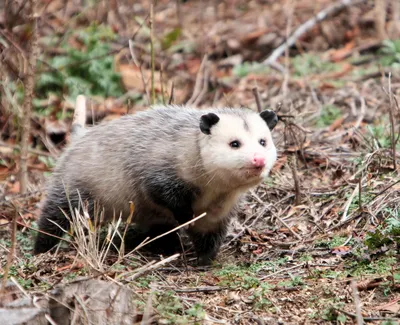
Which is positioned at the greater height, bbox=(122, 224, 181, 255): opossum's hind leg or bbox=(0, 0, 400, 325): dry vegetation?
bbox=(0, 0, 400, 325): dry vegetation

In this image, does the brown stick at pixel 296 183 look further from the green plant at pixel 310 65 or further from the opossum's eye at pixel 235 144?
the green plant at pixel 310 65

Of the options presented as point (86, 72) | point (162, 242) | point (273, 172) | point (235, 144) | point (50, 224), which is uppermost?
point (235, 144)

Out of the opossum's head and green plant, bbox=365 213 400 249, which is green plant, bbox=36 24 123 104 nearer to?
the opossum's head

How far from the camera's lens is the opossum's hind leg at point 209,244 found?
4.92 m

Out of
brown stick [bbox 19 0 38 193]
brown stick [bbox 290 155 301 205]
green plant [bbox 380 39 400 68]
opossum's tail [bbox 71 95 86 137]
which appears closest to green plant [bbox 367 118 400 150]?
brown stick [bbox 290 155 301 205]

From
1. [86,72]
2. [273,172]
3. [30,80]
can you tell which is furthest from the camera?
[86,72]

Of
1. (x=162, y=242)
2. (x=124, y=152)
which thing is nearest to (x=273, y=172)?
(x=162, y=242)

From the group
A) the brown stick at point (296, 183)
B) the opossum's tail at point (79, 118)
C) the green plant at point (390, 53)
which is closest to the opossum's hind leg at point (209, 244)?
the brown stick at point (296, 183)

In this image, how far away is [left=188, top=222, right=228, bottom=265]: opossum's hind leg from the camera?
4.92 meters

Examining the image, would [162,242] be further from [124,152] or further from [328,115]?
[328,115]

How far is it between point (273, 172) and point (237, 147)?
1672 millimetres

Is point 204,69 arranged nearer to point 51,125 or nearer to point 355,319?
point 51,125

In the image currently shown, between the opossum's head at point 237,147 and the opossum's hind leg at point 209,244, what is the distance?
656 millimetres

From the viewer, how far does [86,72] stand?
27.4 ft
